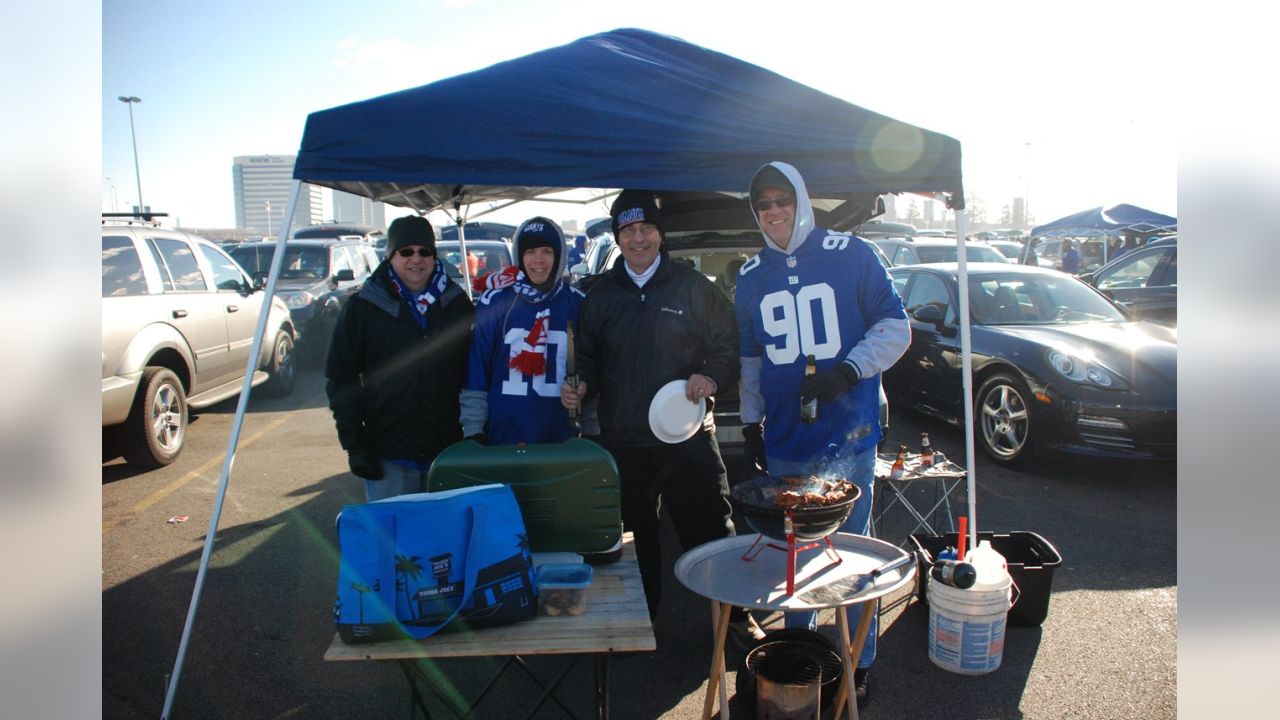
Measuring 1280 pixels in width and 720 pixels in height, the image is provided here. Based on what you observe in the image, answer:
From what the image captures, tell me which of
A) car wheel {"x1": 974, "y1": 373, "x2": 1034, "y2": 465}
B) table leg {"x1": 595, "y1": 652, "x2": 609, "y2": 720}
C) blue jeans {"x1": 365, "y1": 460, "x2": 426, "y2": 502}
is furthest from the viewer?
car wheel {"x1": 974, "y1": 373, "x2": 1034, "y2": 465}

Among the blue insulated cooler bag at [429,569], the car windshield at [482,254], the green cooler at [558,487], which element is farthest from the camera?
the car windshield at [482,254]

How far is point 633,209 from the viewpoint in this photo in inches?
137

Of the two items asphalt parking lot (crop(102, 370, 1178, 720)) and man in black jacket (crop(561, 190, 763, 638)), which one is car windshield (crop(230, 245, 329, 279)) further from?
man in black jacket (crop(561, 190, 763, 638))

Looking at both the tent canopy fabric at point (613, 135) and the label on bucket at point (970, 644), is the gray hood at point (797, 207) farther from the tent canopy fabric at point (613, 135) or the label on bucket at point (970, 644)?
the label on bucket at point (970, 644)

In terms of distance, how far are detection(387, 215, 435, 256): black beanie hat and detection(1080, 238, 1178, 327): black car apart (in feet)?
28.0

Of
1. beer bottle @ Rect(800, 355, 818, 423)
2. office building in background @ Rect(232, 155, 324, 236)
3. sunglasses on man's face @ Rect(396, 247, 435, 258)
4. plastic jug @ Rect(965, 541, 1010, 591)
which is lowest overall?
plastic jug @ Rect(965, 541, 1010, 591)

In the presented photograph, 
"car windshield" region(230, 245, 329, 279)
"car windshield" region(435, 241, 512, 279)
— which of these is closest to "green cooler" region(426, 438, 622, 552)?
"car windshield" region(435, 241, 512, 279)

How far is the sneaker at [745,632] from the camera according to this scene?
3697mm

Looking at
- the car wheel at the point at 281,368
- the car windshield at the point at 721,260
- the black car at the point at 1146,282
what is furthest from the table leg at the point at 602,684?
the black car at the point at 1146,282

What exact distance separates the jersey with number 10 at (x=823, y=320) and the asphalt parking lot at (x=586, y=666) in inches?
44.3

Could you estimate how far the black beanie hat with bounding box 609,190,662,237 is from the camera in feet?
11.4

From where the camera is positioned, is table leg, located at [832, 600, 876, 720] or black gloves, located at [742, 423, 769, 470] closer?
table leg, located at [832, 600, 876, 720]
